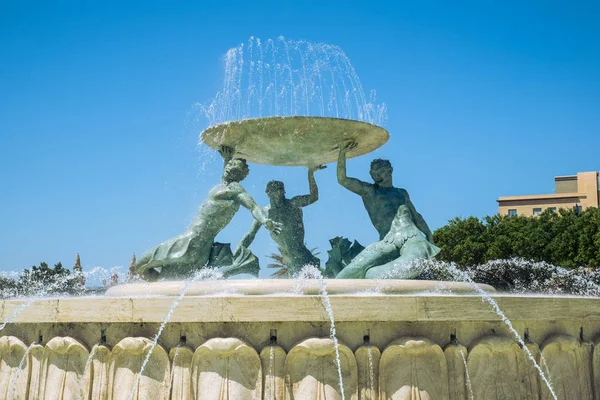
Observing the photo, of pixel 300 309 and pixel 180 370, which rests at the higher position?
pixel 300 309

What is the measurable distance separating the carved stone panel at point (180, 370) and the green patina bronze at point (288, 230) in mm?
3595

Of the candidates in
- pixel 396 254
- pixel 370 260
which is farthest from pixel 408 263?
pixel 370 260

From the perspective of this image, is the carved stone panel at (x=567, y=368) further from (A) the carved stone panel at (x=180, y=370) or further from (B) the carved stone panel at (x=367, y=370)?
(A) the carved stone panel at (x=180, y=370)

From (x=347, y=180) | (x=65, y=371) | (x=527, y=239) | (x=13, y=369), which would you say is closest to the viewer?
(x=65, y=371)

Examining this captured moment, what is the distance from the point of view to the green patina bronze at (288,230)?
332 inches

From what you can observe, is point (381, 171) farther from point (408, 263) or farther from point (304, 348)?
point (304, 348)

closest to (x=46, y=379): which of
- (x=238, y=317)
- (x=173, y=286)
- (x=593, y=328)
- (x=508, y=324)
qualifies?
(x=173, y=286)

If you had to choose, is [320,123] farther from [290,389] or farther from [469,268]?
[469,268]

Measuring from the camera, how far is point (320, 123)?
7.98m

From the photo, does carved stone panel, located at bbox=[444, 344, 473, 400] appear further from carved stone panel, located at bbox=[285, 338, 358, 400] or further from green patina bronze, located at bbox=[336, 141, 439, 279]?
green patina bronze, located at bbox=[336, 141, 439, 279]

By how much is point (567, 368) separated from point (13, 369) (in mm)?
4558

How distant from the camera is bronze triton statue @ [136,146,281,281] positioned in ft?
26.1

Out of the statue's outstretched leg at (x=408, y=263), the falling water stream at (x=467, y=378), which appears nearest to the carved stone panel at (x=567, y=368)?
the falling water stream at (x=467, y=378)

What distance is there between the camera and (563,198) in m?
62.8
